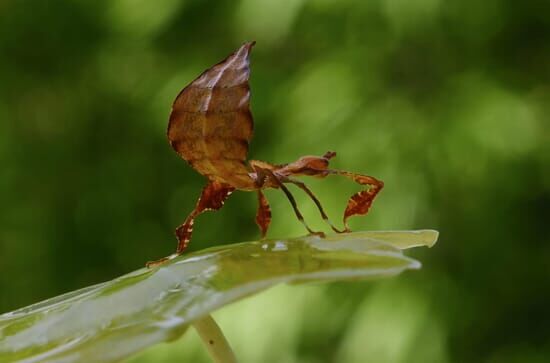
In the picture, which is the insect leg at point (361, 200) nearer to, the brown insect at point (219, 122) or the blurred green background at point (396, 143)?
the brown insect at point (219, 122)

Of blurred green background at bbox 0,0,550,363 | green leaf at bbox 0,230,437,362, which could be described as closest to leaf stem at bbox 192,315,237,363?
green leaf at bbox 0,230,437,362

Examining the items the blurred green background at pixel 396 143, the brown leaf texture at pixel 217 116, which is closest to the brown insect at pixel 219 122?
the brown leaf texture at pixel 217 116

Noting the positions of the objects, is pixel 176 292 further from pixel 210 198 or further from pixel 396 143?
pixel 396 143

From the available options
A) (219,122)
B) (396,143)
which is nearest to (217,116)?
(219,122)

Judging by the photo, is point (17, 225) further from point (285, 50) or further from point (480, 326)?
point (480, 326)

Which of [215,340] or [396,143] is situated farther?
[396,143]

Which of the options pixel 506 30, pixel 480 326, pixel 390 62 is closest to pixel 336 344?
pixel 480 326
